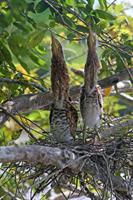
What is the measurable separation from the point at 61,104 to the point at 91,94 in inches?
5.3

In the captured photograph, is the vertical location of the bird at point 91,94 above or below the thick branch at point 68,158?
above

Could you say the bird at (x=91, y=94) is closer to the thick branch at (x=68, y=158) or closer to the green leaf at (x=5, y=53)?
the thick branch at (x=68, y=158)

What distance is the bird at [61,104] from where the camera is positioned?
2023mm

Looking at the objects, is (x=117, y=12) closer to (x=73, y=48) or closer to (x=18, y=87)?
(x=18, y=87)

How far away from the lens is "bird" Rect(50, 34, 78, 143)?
2023 millimetres

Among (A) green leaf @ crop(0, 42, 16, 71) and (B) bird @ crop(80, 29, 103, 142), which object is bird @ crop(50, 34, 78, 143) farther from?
(A) green leaf @ crop(0, 42, 16, 71)

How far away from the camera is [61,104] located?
83.5 inches

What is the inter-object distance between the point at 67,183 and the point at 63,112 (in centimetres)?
30

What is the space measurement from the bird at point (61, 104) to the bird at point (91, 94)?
0.06 metres

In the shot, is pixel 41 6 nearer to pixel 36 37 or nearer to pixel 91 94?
pixel 36 37

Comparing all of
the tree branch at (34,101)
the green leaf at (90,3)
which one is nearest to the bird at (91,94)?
the green leaf at (90,3)

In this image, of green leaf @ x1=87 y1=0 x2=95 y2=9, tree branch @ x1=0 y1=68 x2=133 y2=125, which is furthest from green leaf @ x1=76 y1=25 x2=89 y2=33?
tree branch @ x1=0 y1=68 x2=133 y2=125

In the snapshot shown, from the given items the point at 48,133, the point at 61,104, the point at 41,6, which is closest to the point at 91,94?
the point at 61,104

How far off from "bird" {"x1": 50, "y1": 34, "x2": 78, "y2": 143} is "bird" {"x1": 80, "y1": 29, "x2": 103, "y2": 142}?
2.3 inches
